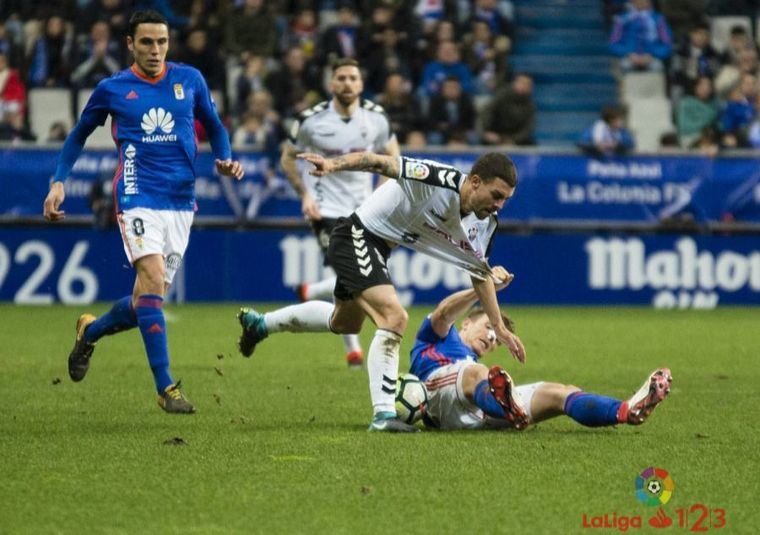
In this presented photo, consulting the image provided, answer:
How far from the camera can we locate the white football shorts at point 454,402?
809 centimetres

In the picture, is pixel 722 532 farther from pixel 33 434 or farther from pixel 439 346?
pixel 33 434

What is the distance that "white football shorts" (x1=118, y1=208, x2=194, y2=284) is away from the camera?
347 inches

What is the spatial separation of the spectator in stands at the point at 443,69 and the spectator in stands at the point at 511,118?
2.07ft

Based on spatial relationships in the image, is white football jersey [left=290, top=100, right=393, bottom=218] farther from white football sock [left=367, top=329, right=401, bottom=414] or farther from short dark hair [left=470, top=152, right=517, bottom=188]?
short dark hair [left=470, top=152, right=517, bottom=188]

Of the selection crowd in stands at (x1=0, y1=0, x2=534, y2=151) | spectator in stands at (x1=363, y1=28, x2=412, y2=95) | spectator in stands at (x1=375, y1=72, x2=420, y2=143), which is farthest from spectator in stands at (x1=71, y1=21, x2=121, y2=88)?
spectator in stands at (x1=375, y1=72, x2=420, y2=143)

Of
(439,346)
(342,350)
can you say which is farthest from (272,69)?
(439,346)

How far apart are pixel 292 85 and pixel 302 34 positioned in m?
1.39

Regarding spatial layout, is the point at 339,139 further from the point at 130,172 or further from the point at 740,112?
the point at 740,112

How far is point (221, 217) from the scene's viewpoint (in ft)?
61.6

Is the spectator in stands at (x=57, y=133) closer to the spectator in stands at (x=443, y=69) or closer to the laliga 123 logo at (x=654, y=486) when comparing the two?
the spectator in stands at (x=443, y=69)

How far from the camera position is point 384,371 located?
322 inches

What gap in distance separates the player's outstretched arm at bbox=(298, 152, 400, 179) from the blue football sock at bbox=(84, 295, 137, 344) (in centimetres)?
187

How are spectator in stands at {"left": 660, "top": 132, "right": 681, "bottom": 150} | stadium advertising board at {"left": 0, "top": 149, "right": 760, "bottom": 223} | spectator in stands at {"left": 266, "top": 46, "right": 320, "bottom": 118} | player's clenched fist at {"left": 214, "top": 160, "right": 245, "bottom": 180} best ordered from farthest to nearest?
1. spectator in stands at {"left": 266, "top": 46, "right": 320, "bottom": 118}
2. spectator in stands at {"left": 660, "top": 132, "right": 681, "bottom": 150}
3. stadium advertising board at {"left": 0, "top": 149, "right": 760, "bottom": 223}
4. player's clenched fist at {"left": 214, "top": 160, "right": 245, "bottom": 180}

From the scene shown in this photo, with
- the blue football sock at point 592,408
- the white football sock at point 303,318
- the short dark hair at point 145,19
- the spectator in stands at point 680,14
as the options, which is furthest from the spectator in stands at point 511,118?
the blue football sock at point 592,408
